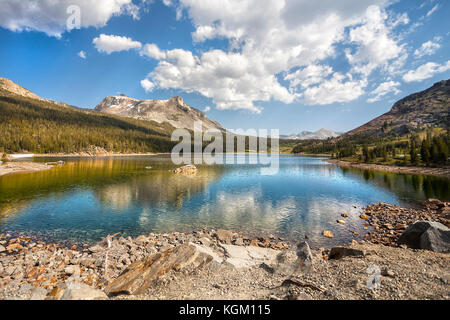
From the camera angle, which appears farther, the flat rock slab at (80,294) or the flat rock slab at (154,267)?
the flat rock slab at (154,267)

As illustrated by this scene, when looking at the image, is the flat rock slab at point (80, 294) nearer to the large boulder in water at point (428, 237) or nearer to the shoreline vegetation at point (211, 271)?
the shoreline vegetation at point (211, 271)

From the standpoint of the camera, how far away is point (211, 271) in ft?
42.4

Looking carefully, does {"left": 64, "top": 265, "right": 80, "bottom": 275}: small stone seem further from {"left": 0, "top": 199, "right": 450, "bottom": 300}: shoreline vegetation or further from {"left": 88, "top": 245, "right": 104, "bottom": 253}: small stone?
{"left": 88, "top": 245, "right": 104, "bottom": 253}: small stone

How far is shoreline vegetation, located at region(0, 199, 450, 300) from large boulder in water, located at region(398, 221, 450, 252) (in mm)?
380

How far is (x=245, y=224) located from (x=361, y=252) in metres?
13.4

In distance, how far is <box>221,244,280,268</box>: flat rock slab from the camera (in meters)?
14.9

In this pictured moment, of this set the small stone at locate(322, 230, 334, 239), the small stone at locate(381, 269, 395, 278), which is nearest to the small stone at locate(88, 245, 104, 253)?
the small stone at locate(381, 269, 395, 278)

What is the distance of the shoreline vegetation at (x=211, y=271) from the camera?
31.7ft

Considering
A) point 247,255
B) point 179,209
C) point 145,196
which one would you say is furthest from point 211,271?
point 145,196

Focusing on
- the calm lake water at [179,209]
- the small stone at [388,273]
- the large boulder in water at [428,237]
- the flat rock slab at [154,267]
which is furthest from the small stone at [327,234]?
the flat rock slab at [154,267]

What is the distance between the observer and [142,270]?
12.1 meters

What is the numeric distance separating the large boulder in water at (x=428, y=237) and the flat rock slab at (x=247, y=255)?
38.6ft
